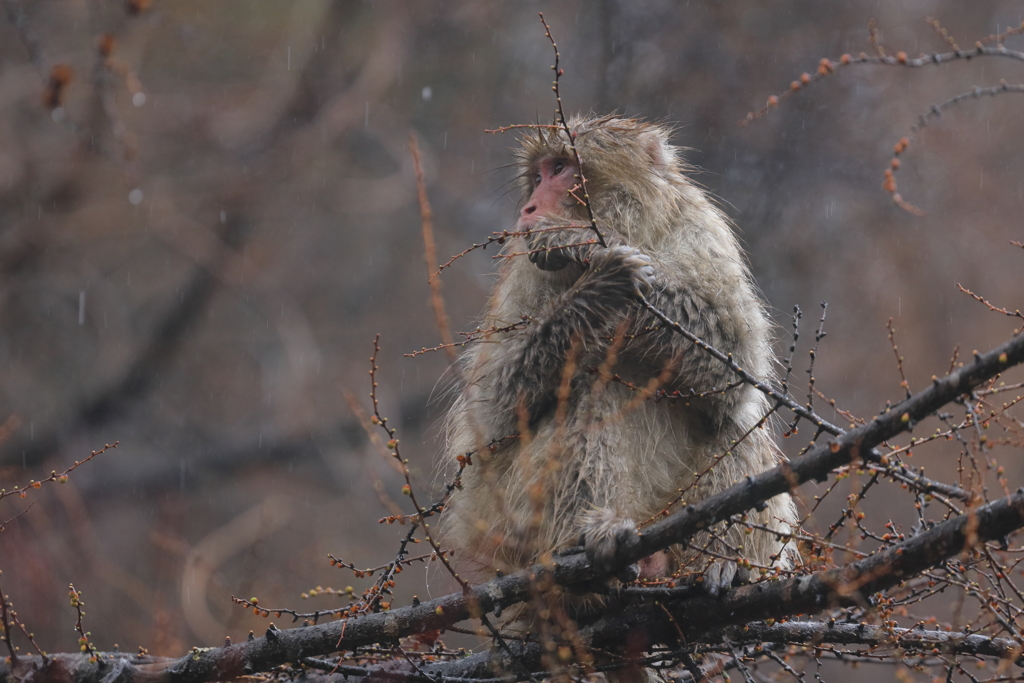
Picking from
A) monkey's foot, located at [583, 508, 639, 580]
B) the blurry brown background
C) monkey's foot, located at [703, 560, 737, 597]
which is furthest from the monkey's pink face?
the blurry brown background

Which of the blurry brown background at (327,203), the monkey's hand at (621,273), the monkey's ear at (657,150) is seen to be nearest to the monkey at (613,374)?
the monkey's hand at (621,273)

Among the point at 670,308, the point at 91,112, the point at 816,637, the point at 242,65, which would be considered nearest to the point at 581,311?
the point at 670,308

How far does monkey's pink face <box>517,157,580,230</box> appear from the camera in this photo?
12.3ft

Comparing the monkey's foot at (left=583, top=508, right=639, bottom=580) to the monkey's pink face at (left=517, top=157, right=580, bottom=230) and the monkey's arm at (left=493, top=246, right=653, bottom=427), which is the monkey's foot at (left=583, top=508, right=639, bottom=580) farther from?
the monkey's pink face at (left=517, top=157, right=580, bottom=230)

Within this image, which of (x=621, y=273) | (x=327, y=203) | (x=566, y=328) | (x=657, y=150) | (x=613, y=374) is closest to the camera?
(x=613, y=374)

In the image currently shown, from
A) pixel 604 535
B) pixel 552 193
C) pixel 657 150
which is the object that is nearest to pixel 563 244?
pixel 552 193

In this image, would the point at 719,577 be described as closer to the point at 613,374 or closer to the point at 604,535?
the point at 604,535

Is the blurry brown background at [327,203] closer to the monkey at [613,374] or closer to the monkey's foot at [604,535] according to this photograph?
the monkey at [613,374]

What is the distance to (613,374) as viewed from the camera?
3.27m

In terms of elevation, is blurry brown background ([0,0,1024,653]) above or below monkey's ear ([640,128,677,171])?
above

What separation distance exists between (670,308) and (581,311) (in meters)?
0.37

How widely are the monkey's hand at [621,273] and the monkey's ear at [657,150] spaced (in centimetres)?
98

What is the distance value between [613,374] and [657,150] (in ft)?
5.04

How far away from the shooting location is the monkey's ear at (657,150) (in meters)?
4.26
